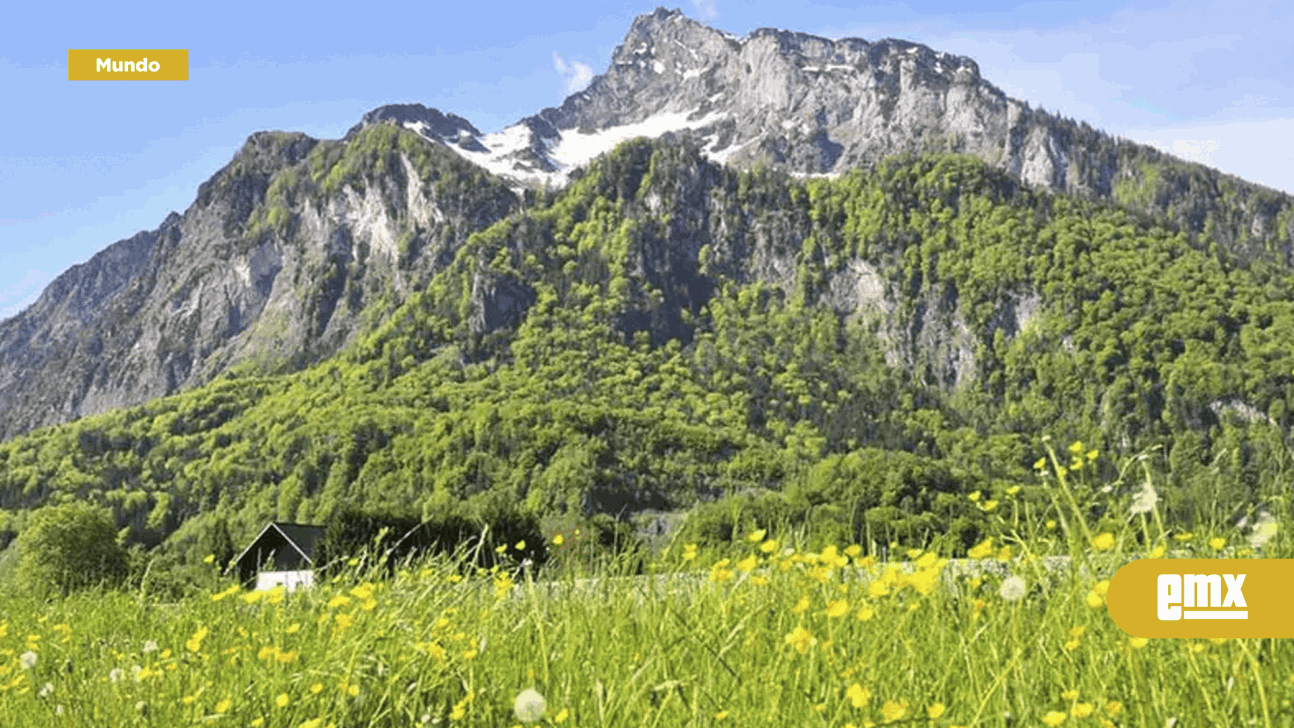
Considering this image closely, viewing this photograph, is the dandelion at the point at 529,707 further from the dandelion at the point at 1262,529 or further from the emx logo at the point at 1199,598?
the dandelion at the point at 1262,529

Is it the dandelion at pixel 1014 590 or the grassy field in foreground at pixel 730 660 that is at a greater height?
the dandelion at pixel 1014 590

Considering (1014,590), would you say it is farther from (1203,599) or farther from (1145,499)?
(1145,499)

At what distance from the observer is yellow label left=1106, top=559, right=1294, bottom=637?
274 cm

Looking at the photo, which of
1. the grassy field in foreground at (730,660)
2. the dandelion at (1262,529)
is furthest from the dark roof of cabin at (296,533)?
the dandelion at (1262,529)

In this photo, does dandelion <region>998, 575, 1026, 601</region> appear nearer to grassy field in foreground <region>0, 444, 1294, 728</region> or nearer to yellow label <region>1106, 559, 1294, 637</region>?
grassy field in foreground <region>0, 444, 1294, 728</region>

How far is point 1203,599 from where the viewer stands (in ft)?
9.40

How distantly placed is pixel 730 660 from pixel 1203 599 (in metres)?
1.60

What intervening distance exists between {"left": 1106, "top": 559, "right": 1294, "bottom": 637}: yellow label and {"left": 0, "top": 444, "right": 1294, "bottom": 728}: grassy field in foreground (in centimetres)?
9

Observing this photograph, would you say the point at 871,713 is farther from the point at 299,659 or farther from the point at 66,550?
the point at 66,550

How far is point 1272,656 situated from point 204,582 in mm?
7243

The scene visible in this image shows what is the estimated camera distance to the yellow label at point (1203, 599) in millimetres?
2738

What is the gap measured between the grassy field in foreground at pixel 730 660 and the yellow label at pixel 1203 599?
0.09m

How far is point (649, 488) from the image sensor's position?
18538cm

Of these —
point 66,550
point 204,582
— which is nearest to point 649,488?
point 66,550
